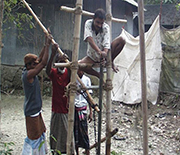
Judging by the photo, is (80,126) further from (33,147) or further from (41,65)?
(41,65)

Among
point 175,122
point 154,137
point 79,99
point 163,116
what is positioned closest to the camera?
point 79,99

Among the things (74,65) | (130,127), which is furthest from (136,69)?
(74,65)

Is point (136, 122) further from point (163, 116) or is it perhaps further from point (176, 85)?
point (176, 85)

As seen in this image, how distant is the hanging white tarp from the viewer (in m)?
6.38

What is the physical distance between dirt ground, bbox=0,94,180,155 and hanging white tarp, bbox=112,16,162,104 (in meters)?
0.31

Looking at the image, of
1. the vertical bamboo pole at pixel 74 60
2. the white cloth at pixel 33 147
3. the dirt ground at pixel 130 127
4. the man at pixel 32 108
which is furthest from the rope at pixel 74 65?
the dirt ground at pixel 130 127

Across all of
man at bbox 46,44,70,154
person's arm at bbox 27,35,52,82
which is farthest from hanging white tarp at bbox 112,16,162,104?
person's arm at bbox 27,35,52,82

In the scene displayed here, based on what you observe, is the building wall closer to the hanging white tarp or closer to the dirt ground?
the hanging white tarp

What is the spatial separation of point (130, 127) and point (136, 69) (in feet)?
6.44

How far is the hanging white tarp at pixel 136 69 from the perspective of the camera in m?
6.38

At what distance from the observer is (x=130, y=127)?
536cm

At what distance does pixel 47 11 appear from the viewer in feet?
26.6

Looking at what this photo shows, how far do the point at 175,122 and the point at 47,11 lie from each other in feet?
17.7

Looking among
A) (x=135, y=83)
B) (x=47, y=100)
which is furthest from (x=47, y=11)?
(x=135, y=83)
